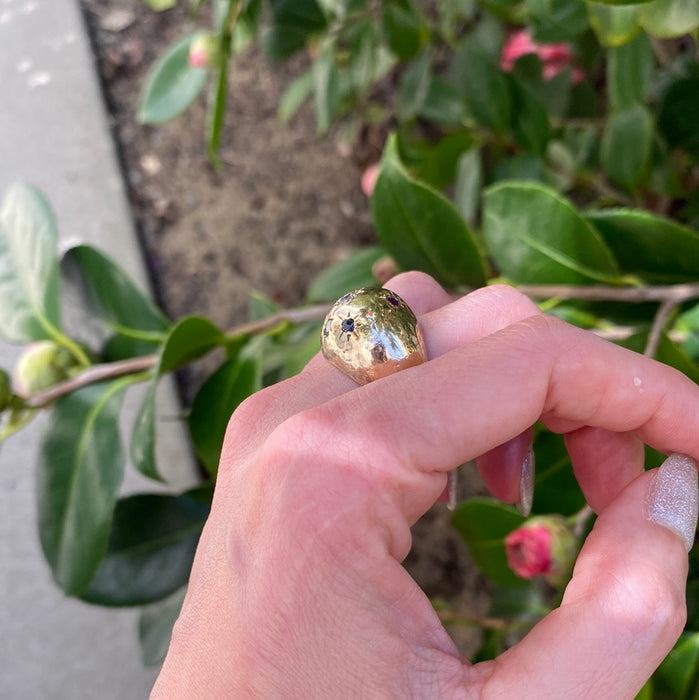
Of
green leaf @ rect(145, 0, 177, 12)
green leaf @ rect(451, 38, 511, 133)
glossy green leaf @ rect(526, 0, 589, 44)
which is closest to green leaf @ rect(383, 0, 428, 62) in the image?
green leaf @ rect(451, 38, 511, 133)

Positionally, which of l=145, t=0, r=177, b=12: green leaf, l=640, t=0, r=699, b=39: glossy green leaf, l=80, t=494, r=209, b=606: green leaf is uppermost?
l=145, t=0, r=177, b=12: green leaf

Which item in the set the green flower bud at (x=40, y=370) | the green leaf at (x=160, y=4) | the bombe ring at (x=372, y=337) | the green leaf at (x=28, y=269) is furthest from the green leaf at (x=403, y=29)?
the bombe ring at (x=372, y=337)

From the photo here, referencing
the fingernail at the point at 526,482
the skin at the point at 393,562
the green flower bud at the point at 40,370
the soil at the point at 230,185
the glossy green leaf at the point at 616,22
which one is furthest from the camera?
the soil at the point at 230,185

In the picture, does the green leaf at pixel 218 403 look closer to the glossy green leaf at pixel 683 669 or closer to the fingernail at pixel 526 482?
the fingernail at pixel 526 482

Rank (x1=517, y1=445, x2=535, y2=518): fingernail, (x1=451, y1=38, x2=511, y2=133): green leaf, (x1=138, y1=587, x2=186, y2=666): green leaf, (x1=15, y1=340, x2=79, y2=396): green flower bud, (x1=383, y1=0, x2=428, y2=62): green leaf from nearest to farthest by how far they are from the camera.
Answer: (x1=517, y1=445, x2=535, y2=518): fingernail < (x1=15, y1=340, x2=79, y2=396): green flower bud < (x1=138, y1=587, x2=186, y2=666): green leaf < (x1=451, y1=38, x2=511, y2=133): green leaf < (x1=383, y1=0, x2=428, y2=62): green leaf

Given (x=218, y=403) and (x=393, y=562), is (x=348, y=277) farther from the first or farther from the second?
(x=393, y=562)

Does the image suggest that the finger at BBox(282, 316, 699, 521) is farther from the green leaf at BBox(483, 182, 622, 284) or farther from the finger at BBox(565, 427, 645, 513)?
the green leaf at BBox(483, 182, 622, 284)

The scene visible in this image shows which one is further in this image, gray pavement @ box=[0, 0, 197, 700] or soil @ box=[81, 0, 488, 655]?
soil @ box=[81, 0, 488, 655]
